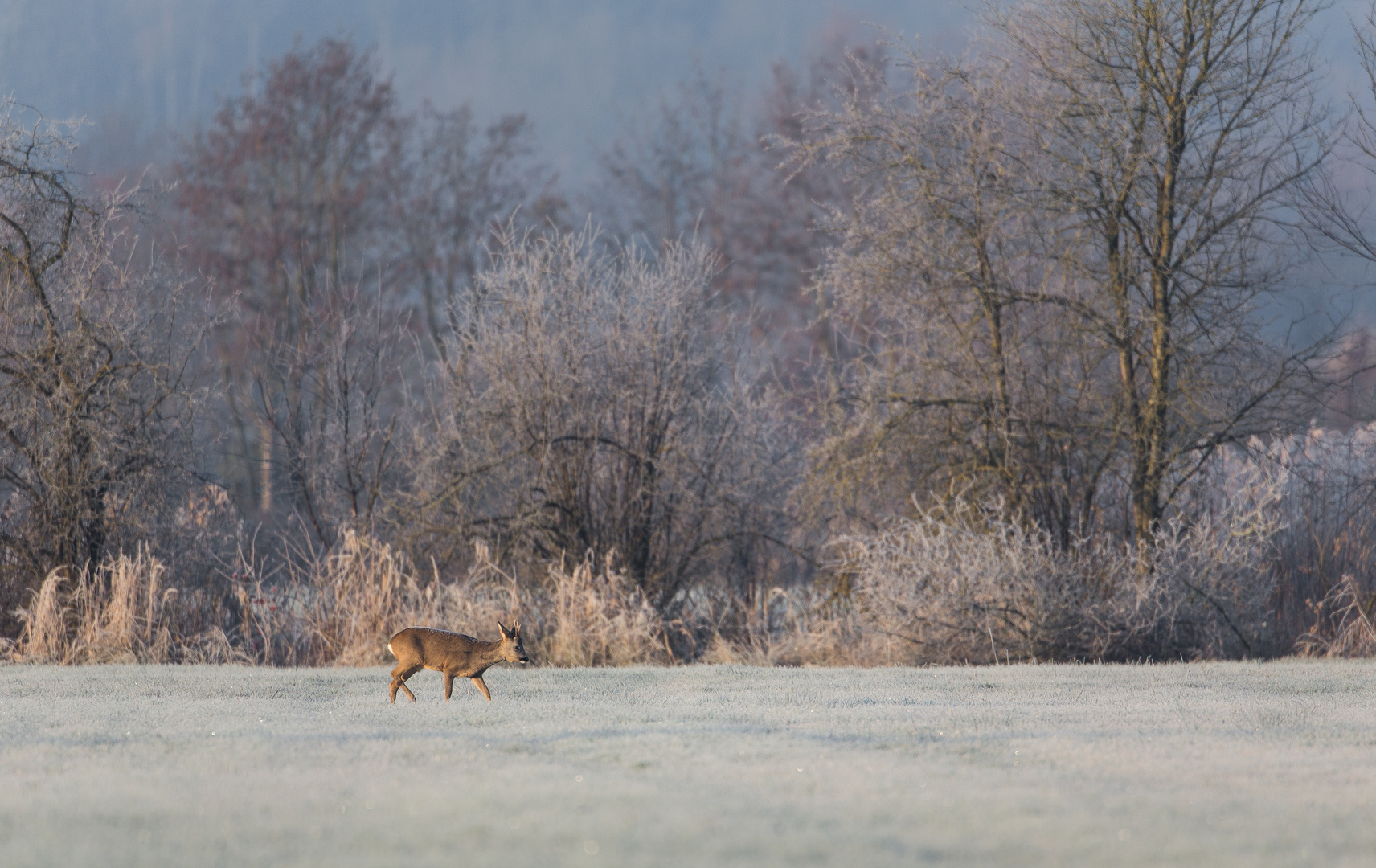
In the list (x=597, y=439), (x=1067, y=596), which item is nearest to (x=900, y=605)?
(x=1067, y=596)

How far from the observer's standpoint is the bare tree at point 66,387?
32.8 ft

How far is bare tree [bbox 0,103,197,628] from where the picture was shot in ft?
32.8

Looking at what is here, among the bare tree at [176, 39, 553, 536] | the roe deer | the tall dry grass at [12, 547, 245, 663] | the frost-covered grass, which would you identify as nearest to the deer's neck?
the roe deer

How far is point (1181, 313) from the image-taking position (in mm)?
10109

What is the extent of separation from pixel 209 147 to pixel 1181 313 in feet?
75.5

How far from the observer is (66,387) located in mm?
9852

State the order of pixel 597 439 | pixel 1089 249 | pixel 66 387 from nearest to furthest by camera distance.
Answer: pixel 66 387 < pixel 1089 249 < pixel 597 439

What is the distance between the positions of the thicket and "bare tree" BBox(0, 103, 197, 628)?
0.11 ft

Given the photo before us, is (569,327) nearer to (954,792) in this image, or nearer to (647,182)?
(954,792)

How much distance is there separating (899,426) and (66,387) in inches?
266

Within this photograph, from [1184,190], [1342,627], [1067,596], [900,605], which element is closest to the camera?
[1067,596]

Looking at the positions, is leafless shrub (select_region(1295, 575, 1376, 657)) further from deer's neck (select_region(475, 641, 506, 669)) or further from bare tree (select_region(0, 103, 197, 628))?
bare tree (select_region(0, 103, 197, 628))

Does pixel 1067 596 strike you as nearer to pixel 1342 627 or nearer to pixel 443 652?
pixel 1342 627

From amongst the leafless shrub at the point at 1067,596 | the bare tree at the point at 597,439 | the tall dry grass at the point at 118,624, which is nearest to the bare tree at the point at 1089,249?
the leafless shrub at the point at 1067,596
